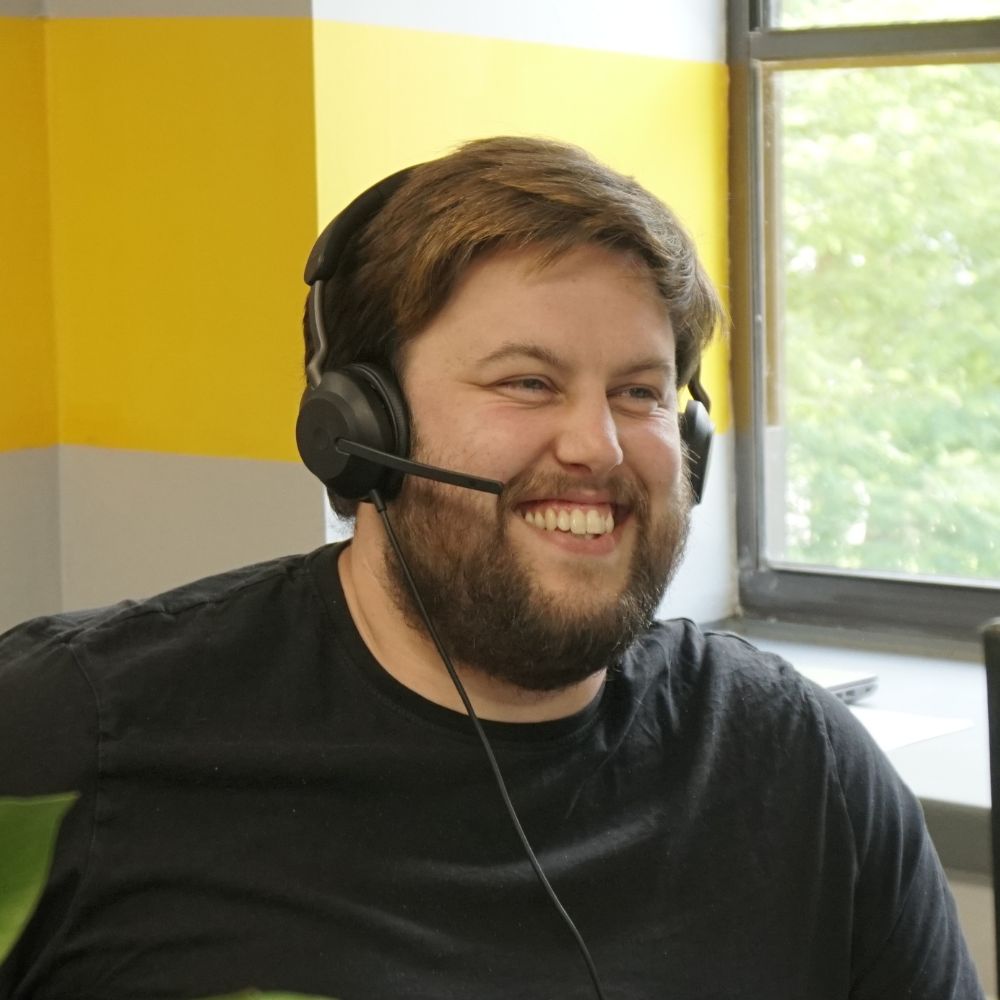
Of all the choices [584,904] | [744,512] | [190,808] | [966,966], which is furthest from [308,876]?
[744,512]

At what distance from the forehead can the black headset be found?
0.06 metres

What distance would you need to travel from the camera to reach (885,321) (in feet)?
7.30

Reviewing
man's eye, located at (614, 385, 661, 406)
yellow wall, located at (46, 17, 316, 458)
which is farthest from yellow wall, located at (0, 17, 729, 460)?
man's eye, located at (614, 385, 661, 406)

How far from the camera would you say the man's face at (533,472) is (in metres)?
1.16

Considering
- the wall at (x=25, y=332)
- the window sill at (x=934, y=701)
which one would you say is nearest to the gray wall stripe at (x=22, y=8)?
the wall at (x=25, y=332)

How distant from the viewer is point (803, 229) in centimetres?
231

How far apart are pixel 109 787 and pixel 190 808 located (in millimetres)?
59

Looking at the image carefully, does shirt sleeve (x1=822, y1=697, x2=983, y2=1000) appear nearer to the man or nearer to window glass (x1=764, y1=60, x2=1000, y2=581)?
the man

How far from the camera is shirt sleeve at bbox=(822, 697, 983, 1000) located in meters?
1.22

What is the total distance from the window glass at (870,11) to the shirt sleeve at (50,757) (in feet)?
5.16

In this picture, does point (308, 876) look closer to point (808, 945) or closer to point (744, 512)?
point (808, 945)

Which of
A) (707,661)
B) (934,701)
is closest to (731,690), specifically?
(707,661)

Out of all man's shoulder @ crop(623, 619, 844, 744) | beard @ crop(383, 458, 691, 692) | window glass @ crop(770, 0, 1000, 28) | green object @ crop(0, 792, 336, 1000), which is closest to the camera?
green object @ crop(0, 792, 336, 1000)

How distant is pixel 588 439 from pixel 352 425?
0.58ft
